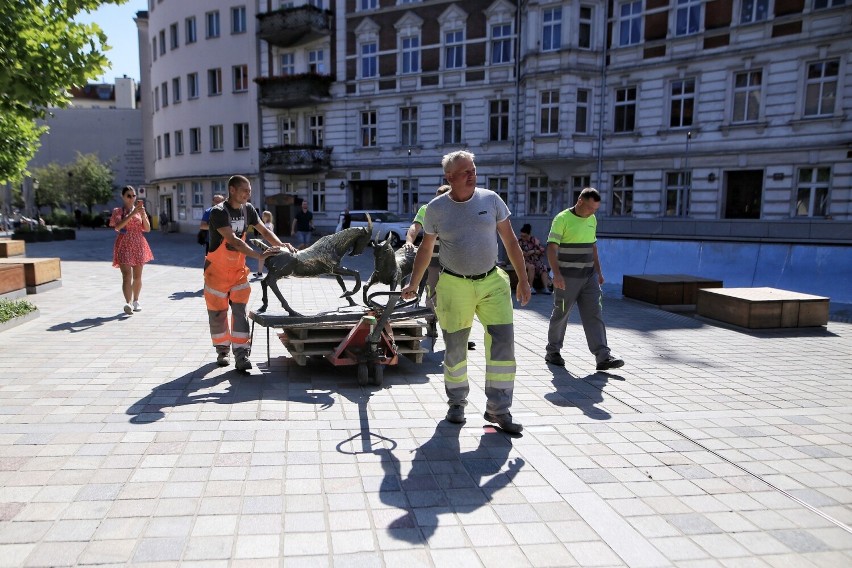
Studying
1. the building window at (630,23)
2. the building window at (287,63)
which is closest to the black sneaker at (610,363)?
the building window at (630,23)

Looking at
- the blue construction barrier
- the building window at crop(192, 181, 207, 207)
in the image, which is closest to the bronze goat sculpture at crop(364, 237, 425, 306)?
the blue construction barrier

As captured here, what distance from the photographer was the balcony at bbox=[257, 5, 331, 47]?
3300 cm

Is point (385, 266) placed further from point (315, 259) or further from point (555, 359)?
point (555, 359)

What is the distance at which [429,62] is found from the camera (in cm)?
3103

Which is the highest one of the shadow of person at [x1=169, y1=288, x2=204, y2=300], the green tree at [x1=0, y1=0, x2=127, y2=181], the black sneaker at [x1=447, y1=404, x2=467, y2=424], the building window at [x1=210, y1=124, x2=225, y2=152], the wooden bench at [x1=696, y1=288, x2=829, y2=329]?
the building window at [x1=210, y1=124, x2=225, y2=152]

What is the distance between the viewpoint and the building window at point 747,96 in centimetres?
2383

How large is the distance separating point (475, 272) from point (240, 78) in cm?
3630

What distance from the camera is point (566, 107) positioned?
26.7m

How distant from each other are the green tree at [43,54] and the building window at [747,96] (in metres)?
23.2

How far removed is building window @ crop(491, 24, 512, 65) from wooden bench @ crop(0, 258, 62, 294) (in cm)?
2244

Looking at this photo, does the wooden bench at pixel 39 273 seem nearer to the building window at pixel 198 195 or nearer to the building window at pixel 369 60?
the building window at pixel 369 60

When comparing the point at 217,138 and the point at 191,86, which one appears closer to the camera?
the point at 217,138

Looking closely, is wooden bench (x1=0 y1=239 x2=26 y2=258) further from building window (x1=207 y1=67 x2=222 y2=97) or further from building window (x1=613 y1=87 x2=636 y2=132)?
building window (x1=207 y1=67 x2=222 y2=97)

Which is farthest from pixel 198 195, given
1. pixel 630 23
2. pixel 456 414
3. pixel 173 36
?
pixel 456 414
